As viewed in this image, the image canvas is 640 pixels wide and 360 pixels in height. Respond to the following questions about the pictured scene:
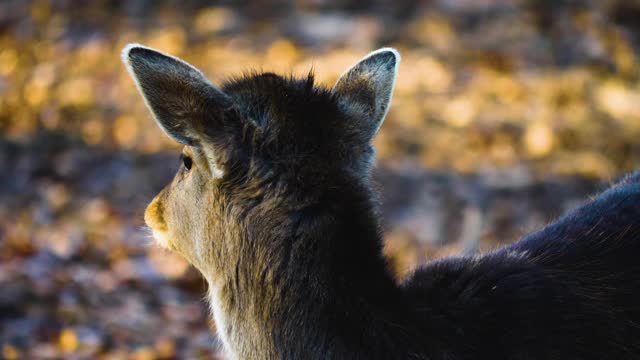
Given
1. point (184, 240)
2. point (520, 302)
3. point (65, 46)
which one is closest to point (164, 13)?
point (65, 46)

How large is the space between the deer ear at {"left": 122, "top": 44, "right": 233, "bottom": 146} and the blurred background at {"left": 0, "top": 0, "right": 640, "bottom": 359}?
2650mm

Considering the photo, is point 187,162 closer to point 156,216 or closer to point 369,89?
point 156,216

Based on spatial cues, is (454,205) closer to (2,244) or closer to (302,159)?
(2,244)

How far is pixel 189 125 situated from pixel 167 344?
128 inches

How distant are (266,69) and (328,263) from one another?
23.9 ft

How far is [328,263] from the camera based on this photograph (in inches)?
134

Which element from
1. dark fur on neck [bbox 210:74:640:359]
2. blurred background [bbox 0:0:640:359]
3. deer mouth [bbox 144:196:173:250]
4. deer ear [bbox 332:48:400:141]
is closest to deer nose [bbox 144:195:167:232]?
deer mouth [bbox 144:196:173:250]

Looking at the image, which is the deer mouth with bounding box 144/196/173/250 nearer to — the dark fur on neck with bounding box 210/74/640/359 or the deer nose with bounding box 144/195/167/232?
the deer nose with bounding box 144/195/167/232

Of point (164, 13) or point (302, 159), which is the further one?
point (164, 13)

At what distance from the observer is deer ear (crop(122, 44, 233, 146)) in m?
3.47

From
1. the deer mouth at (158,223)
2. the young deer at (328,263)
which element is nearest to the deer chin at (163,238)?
the deer mouth at (158,223)

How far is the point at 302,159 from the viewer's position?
3.48 meters

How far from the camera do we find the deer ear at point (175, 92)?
347cm

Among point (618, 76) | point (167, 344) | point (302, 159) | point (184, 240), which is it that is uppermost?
point (302, 159)
